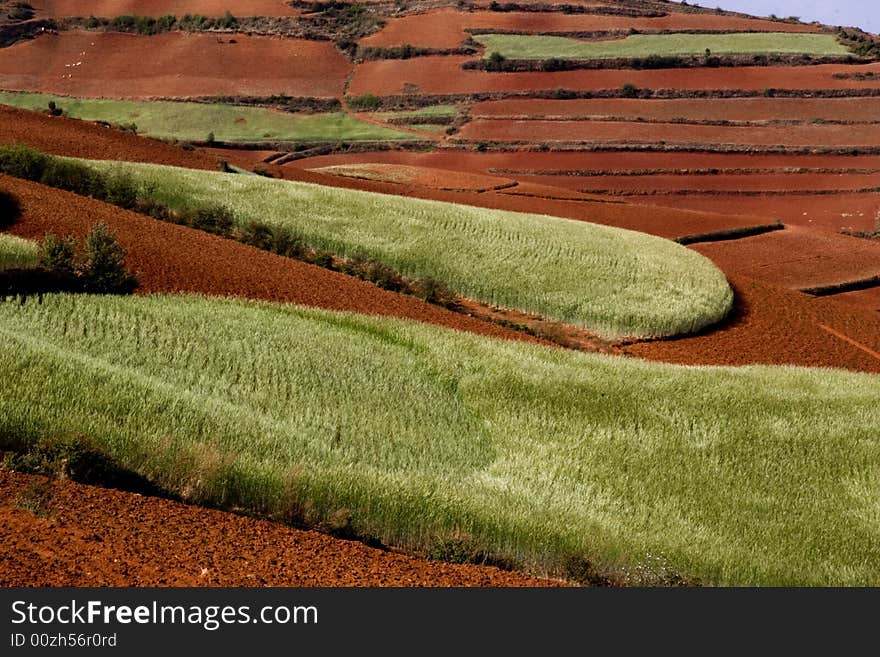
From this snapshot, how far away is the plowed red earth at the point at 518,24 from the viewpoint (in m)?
103

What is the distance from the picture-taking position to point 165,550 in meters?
9.24

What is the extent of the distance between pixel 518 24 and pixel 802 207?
4905 centimetres

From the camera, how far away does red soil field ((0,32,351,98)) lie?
9381cm

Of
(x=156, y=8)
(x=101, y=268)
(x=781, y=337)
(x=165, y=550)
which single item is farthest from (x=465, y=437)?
Answer: (x=156, y=8)

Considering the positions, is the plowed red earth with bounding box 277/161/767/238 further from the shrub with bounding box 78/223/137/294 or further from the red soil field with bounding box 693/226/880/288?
the shrub with bounding box 78/223/137/294

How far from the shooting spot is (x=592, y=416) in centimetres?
1628

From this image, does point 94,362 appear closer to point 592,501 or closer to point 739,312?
point 592,501

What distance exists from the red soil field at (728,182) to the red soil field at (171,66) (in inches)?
1231

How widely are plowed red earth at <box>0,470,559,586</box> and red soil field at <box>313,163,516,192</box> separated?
46818 mm

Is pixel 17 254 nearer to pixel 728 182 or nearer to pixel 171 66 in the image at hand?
pixel 728 182

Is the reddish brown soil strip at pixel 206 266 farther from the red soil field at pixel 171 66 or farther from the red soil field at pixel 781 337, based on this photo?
the red soil field at pixel 171 66

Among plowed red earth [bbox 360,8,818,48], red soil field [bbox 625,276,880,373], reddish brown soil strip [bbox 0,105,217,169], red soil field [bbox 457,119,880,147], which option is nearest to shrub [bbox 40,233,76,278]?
red soil field [bbox 625,276,880,373]

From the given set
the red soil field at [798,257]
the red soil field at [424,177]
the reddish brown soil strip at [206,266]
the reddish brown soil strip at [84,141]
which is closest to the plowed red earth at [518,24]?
the red soil field at [424,177]

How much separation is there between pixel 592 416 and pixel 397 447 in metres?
3.76
